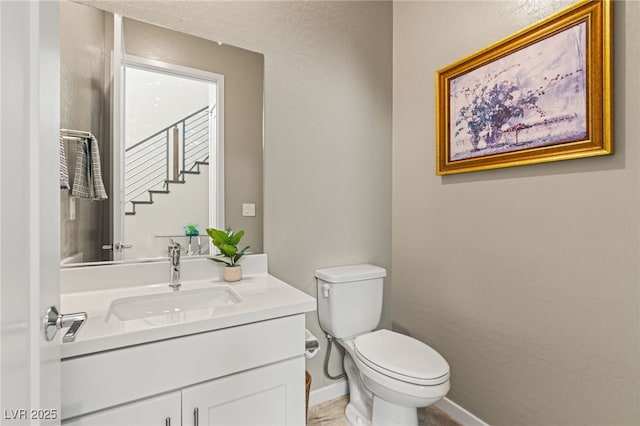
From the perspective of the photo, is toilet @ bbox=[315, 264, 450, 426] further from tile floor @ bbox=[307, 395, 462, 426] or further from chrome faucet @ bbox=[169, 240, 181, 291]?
chrome faucet @ bbox=[169, 240, 181, 291]

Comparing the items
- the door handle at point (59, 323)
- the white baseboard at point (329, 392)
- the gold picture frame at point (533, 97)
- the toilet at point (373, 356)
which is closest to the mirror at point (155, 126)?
the toilet at point (373, 356)

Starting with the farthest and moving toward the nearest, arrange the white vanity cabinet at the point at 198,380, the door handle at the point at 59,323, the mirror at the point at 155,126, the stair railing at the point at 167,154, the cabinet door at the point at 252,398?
the stair railing at the point at 167,154, the mirror at the point at 155,126, the cabinet door at the point at 252,398, the white vanity cabinet at the point at 198,380, the door handle at the point at 59,323

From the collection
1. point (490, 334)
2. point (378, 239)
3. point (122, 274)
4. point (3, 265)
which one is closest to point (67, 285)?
point (122, 274)

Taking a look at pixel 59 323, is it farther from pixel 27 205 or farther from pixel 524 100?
pixel 524 100

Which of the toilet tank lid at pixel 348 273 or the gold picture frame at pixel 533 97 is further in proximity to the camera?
the toilet tank lid at pixel 348 273

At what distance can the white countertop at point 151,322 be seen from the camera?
32.4 inches

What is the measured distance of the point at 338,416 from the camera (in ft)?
5.66

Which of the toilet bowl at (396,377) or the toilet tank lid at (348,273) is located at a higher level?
the toilet tank lid at (348,273)

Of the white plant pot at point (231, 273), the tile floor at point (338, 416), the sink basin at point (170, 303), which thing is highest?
the white plant pot at point (231, 273)

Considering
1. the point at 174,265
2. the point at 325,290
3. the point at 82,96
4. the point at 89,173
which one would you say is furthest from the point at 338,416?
the point at 82,96

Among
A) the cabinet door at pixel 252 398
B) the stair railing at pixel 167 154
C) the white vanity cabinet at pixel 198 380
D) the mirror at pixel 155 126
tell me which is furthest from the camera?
the stair railing at pixel 167 154

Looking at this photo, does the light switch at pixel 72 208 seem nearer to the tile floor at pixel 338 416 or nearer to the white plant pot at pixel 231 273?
the white plant pot at pixel 231 273

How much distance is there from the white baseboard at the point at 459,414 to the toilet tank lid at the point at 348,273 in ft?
2.49

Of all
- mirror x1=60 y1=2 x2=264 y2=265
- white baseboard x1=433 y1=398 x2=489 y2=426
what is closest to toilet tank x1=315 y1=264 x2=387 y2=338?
mirror x1=60 y1=2 x2=264 y2=265
